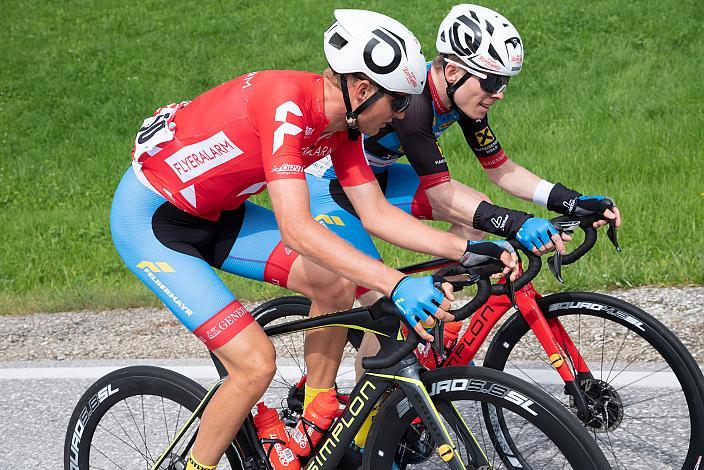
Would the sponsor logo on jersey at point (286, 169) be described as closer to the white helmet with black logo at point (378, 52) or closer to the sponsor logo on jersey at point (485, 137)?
the white helmet with black logo at point (378, 52)

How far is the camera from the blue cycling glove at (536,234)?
147 inches

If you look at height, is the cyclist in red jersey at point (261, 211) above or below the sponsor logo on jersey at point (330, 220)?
above

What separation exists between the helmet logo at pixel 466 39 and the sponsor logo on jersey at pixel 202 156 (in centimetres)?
128

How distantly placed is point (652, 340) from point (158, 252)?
198 cm

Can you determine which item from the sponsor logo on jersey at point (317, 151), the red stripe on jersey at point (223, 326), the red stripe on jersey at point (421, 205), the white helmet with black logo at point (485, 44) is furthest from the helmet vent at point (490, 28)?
the red stripe on jersey at point (223, 326)

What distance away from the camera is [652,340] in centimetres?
383

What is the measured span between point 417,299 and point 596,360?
2615 millimetres

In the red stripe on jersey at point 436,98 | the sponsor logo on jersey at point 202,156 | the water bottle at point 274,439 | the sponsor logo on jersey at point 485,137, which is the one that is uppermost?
the red stripe on jersey at point 436,98

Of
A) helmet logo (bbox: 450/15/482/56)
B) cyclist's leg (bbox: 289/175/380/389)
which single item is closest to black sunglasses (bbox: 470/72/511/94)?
helmet logo (bbox: 450/15/482/56)

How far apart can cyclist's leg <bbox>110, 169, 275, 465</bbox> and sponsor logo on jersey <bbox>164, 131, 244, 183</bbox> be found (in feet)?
0.53

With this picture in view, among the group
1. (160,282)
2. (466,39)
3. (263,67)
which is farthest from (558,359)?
(263,67)

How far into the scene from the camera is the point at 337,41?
3496 mm

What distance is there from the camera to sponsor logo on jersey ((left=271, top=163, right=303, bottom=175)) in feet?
11.1

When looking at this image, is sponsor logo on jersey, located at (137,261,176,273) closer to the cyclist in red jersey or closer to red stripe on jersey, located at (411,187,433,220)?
the cyclist in red jersey
